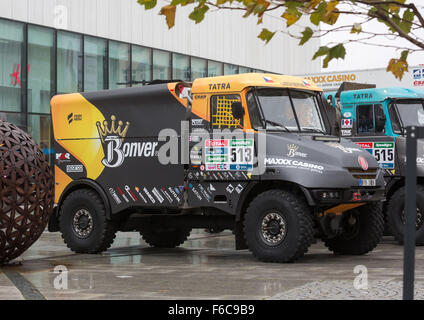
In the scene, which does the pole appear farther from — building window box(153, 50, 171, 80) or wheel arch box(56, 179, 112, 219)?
building window box(153, 50, 171, 80)

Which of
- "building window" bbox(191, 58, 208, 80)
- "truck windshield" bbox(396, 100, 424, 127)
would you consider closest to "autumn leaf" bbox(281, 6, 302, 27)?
"truck windshield" bbox(396, 100, 424, 127)

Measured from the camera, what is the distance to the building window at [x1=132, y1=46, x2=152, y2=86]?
105ft

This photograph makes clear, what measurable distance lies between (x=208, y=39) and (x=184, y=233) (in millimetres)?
21718

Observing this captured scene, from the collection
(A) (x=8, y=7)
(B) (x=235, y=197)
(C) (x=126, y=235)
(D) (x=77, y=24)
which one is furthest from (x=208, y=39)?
(B) (x=235, y=197)

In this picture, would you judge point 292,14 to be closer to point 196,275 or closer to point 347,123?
point 196,275

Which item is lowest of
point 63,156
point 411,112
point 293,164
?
point 293,164

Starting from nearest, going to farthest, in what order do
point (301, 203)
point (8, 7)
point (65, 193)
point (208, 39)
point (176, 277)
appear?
1. point (176, 277)
2. point (301, 203)
3. point (65, 193)
4. point (8, 7)
5. point (208, 39)

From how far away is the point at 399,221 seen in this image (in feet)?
48.0

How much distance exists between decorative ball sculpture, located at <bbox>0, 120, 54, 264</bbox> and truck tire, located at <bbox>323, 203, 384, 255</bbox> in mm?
4699

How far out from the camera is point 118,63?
31.4 meters

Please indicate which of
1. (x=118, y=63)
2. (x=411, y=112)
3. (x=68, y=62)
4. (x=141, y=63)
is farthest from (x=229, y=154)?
(x=141, y=63)

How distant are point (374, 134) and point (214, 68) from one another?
22241mm
